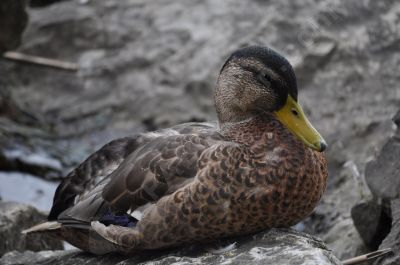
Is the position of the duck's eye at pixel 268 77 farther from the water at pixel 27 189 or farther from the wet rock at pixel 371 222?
the water at pixel 27 189

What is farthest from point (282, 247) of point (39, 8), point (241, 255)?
point (39, 8)

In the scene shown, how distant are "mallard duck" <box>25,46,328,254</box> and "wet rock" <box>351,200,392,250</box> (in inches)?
35.6

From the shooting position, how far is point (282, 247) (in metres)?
4.07

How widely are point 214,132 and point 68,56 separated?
5270mm

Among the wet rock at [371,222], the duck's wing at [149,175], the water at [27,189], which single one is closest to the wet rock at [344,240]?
the wet rock at [371,222]

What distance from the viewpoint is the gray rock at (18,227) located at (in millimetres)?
5406

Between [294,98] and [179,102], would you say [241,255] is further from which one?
[179,102]

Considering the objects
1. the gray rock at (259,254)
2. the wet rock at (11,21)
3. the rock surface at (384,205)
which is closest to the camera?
the gray rock at (259,254)

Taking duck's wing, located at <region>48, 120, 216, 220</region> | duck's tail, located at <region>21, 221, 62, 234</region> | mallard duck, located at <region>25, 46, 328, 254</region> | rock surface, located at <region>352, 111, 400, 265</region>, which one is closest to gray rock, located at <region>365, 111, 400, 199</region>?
rock surface, located at <region>352, 111, 400, 265</region>

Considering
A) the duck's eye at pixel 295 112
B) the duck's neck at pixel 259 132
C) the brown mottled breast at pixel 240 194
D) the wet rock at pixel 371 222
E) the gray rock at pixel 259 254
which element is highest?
the duck's eye at pixel 295 112

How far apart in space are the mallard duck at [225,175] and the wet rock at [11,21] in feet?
11.4

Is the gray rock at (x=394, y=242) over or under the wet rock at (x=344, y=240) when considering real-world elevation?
over

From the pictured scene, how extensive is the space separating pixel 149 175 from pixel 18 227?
56.9 inches

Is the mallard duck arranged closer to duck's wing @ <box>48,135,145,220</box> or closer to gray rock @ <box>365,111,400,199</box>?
duck's wing @ <box>48,135,145,220</box>
